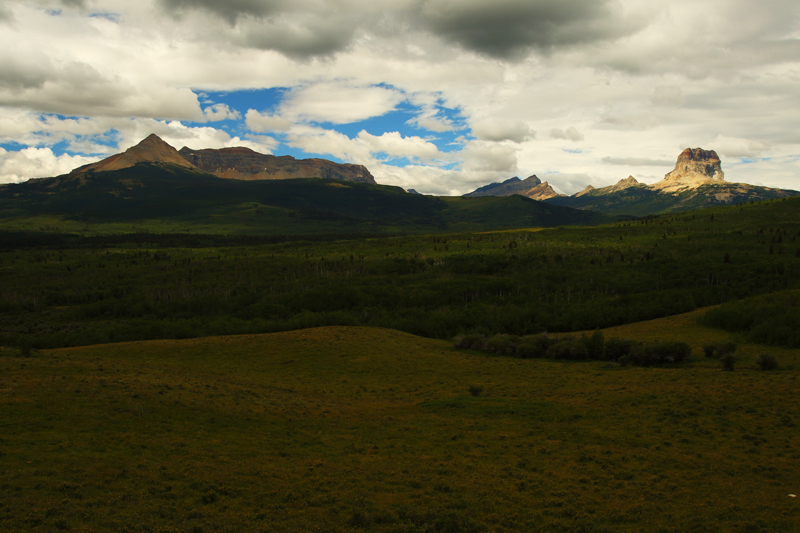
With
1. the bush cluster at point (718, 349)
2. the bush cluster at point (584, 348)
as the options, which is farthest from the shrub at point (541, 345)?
the bush cluster at point (718, 349)

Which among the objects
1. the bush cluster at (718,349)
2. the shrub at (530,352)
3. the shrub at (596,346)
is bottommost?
the shrub at (530,352)

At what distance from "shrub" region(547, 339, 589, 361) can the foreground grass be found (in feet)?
49.3

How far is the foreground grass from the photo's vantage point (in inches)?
661

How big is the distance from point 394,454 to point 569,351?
40584 mm

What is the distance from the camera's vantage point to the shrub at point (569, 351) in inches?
2295

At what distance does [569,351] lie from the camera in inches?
2314

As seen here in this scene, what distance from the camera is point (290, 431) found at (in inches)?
1105

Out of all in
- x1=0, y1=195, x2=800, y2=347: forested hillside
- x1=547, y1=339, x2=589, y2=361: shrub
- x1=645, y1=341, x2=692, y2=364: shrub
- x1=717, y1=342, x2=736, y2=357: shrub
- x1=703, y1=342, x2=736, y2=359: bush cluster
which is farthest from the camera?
x1=0, y1=195, x2=800, y2=347: forested hillside

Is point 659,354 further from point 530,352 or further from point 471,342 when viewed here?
point 471,342

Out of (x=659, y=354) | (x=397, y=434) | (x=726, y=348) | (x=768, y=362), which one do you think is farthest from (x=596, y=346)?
(x=397, y=434)

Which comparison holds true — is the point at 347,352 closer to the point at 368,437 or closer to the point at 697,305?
the point at 368,437

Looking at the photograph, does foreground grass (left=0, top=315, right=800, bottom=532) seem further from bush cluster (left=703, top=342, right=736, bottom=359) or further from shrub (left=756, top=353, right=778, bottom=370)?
bush cluster (left=703, top=342, right=736, bottom=359)

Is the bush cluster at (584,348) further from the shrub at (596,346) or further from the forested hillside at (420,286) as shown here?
the forested hillside at (420,286)

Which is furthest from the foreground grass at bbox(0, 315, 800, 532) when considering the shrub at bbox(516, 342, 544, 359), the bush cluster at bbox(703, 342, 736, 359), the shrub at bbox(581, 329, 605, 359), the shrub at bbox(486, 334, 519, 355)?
the shrub at bbox(486, 334, 519, 355)
